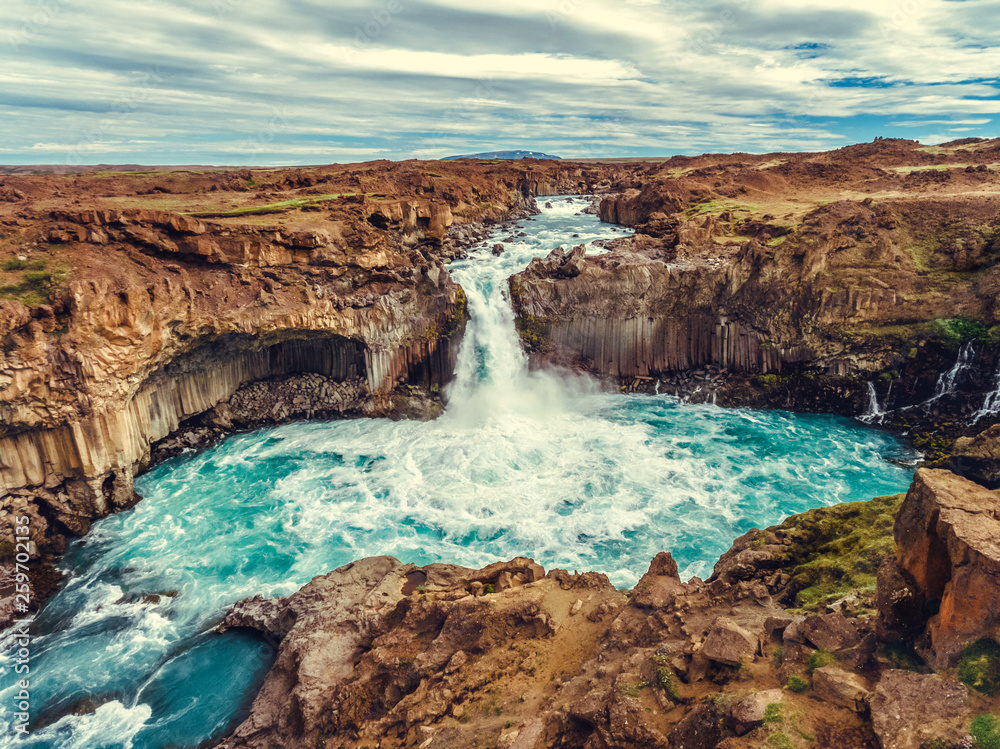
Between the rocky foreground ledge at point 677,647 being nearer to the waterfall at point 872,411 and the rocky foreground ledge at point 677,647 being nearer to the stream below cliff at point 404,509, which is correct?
the stream below cliff at point 404,509

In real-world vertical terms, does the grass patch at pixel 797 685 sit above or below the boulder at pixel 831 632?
below

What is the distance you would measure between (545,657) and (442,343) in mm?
24284

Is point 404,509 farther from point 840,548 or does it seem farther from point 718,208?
point 718,208

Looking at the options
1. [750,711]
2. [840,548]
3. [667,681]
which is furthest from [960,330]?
[750,711]

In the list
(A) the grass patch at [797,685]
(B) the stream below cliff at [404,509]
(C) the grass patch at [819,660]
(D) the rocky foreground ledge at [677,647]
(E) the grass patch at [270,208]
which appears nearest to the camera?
(D) the rocky foreground ledge at [677,647]

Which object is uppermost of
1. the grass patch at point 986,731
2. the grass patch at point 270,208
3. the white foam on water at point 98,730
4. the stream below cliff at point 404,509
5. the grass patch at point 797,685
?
the grass patch at point 270,208

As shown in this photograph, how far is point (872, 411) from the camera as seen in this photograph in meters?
32.2

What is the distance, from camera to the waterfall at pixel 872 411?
31913mm

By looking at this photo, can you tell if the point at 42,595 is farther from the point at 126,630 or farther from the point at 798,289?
the point at 798,289

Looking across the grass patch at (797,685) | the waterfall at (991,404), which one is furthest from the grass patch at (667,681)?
the waterfall at (991,404)

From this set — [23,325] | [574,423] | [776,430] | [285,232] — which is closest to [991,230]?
[776,430]

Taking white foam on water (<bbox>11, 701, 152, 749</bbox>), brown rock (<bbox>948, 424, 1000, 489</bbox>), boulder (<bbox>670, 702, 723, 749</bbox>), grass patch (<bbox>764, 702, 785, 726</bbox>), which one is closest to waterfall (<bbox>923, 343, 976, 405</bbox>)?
brown rock (<bbox>948, 424, 1000, 489</bbox>)

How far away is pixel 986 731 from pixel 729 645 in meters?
3.53

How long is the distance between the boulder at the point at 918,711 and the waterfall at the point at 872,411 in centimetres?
2878
